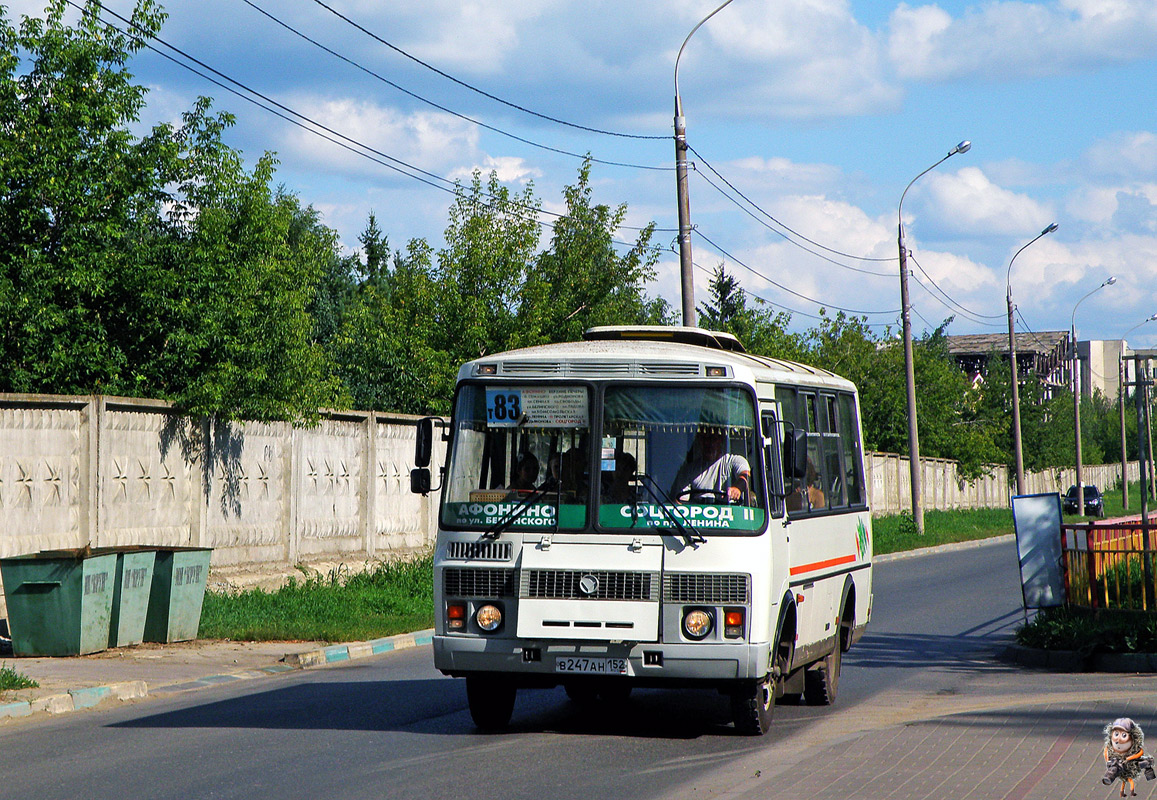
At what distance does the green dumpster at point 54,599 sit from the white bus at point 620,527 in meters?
5.16

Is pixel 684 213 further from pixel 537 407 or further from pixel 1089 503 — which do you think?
pixel 1089 503

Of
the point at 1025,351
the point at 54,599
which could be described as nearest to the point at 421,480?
the point at 54,599

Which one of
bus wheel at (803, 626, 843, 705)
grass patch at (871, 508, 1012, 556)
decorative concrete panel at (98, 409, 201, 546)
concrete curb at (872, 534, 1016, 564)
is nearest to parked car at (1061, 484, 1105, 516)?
grass patch at (871, 508, 1012, 556)

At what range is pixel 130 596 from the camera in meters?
14.0

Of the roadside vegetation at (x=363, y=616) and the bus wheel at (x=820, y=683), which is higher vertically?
the roadside vegetation at (x=363, y=616)

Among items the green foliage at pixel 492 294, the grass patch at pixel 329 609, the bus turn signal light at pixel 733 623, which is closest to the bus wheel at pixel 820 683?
the bus turn signal light at pixel 733 623

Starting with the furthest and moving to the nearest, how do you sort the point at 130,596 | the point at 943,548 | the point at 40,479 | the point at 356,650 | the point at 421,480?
the point at 943,548 < the point at 356,650 < the point at 40,479 < the point at 130,596 < the point at 421,480

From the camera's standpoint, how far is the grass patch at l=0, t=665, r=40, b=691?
10873 mm

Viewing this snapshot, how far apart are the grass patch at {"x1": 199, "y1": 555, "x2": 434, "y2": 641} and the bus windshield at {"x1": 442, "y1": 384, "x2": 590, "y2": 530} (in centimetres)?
635

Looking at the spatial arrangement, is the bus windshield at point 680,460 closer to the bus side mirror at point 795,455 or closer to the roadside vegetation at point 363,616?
the bus side mirror at point 795,455

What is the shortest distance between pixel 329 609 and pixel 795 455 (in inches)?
389

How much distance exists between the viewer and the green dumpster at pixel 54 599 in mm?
13000

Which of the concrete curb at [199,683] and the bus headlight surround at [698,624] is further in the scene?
the concrete curb at [199,683]

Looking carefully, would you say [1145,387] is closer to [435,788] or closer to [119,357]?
[435,788]
